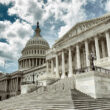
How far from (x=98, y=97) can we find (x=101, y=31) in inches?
769

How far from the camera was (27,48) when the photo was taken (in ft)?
415

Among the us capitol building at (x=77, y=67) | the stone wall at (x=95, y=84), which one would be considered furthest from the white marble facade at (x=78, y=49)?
the stone wall at (x=95, y=84)

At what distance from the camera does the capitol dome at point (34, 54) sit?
380 ft

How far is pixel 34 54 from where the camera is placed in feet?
389

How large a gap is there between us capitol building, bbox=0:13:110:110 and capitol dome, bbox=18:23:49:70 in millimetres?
18224

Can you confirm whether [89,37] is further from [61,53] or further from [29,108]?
[29,108]

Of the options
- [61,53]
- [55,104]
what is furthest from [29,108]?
[61,53]

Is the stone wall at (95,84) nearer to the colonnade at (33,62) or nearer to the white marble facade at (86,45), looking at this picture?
the white marble facade at (86,45)

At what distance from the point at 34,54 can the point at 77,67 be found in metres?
81.3

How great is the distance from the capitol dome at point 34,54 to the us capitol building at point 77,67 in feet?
59.8

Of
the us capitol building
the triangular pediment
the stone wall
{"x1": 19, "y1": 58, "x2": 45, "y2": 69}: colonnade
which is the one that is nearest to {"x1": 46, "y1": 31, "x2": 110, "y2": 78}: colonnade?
the us capitol building

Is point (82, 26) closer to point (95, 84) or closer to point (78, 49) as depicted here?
point (78, 49)

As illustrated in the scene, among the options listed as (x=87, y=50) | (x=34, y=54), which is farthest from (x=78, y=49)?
(x=34, y=54)

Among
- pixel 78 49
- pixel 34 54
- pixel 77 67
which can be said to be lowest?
pixel 77 67
